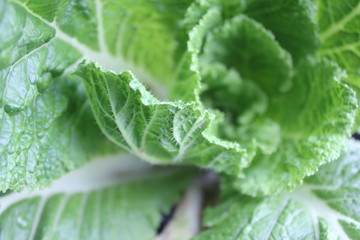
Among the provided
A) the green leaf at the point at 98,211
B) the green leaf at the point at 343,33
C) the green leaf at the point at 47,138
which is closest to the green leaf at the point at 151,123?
the green leaf at the point at 47,138

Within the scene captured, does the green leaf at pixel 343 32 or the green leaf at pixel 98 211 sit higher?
the green leaf at pixel 343 32

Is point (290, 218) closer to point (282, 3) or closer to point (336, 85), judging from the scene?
point (336, 85)

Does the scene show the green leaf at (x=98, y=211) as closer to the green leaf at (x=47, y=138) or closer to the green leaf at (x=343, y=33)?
the green leaf at (x=47, y=138)

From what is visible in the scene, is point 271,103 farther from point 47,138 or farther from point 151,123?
point 47,138

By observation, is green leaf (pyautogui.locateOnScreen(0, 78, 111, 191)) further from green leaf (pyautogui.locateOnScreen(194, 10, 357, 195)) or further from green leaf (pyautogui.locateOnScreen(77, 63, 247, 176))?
green leaf (pyautogui.locateOnScreen(194, 10, 357, 195))

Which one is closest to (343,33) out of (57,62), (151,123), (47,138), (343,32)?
(343,32)

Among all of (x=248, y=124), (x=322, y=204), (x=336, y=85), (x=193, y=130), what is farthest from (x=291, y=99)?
(x=193, y=130)
